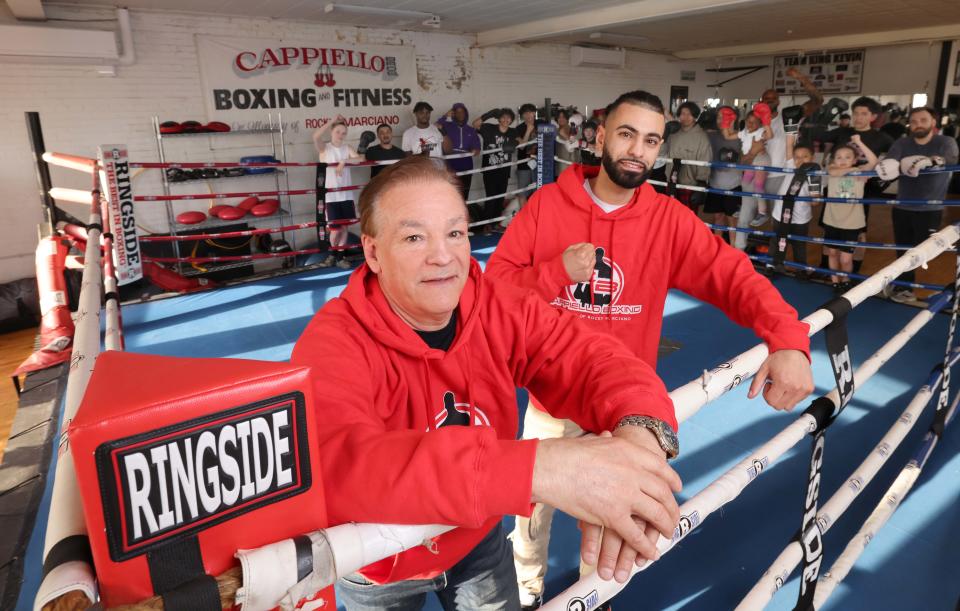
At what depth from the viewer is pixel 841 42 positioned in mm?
11781

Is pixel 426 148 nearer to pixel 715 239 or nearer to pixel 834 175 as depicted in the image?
pixel 834 175

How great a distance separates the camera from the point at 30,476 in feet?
9.33

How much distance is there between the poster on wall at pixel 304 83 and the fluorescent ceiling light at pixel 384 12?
0.96m

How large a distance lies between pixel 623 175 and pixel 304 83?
736 cm

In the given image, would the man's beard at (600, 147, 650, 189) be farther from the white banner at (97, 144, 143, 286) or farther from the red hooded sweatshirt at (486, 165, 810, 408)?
the white banner at (97, 144, 143, 286)

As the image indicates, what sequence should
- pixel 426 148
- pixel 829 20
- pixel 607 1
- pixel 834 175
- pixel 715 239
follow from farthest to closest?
pixel 829 20 → pixel 426 148 → pixel 607 1 → pixel 834 175 → pixel 715 239

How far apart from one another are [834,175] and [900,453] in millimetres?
3113

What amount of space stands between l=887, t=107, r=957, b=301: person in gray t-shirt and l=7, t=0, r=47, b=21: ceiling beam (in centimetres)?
790

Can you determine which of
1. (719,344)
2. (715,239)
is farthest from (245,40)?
(715,239)

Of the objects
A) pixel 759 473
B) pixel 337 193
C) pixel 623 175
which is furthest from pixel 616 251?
pixel 337 193

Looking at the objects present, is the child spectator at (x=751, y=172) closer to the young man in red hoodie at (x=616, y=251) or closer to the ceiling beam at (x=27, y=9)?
the young man in red hoodie at (x=616, y=251)

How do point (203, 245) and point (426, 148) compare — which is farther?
point (426, 148)

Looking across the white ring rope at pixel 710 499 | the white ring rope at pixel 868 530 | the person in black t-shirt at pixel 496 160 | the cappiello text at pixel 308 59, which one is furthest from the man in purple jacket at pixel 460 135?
the white ring rope at pixel 710 499

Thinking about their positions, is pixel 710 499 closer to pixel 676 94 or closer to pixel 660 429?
pixel 660 429
